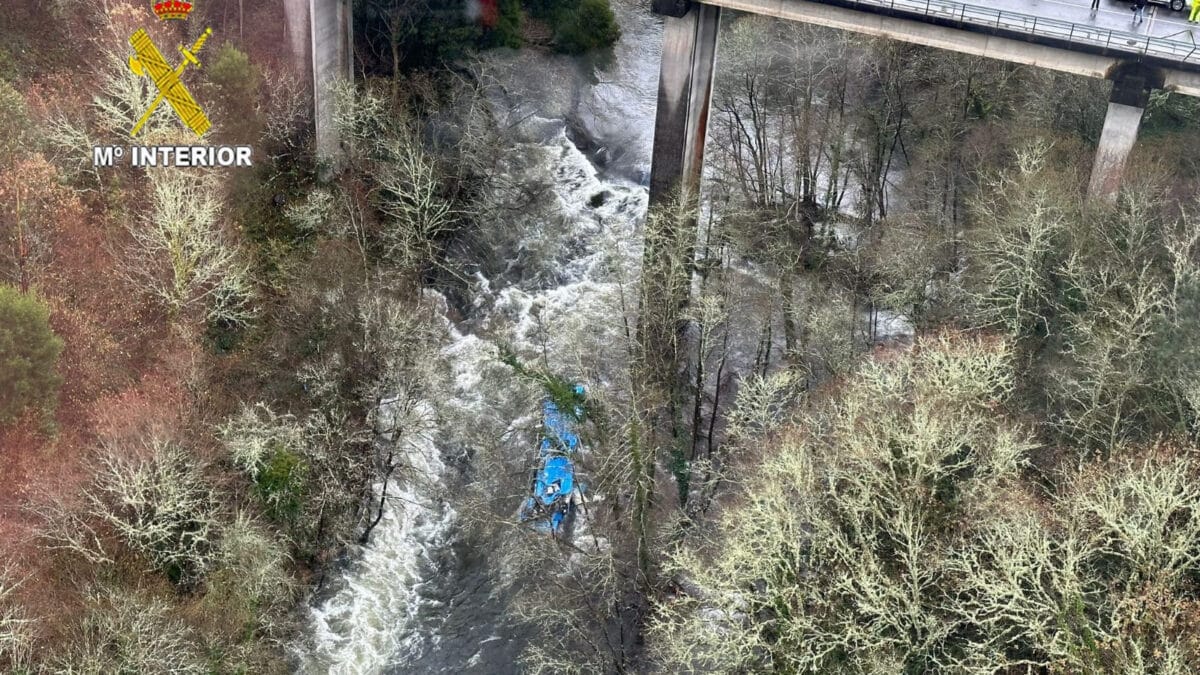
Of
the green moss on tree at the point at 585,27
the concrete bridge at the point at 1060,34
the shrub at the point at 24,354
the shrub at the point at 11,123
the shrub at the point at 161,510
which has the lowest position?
the shrub at the point at 161,510

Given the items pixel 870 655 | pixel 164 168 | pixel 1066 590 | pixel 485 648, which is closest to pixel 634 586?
pixel 485 648

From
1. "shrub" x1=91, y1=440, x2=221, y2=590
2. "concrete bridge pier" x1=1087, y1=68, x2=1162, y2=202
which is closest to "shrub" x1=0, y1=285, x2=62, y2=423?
"shrub" x1=91, y1=440, x2=221, y2=590

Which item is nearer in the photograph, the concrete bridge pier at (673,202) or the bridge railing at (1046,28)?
the bridge railing at (1046,28)

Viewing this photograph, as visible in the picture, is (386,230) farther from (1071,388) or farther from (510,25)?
(1071,388)

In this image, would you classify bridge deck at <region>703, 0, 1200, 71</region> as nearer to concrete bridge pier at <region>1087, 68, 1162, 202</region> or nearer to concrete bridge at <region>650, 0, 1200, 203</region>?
concrete bridge at <region>650, 0, 1200, 203</region>

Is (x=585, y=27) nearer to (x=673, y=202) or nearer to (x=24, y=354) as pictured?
(x=673, y=202)

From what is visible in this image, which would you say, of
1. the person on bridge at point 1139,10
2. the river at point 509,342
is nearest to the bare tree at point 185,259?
the river at point 509,342

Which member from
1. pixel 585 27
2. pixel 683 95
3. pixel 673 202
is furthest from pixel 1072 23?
pixel 585 27

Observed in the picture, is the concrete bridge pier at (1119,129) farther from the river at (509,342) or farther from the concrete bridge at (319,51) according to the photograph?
the concrete bridge at (319,51)
